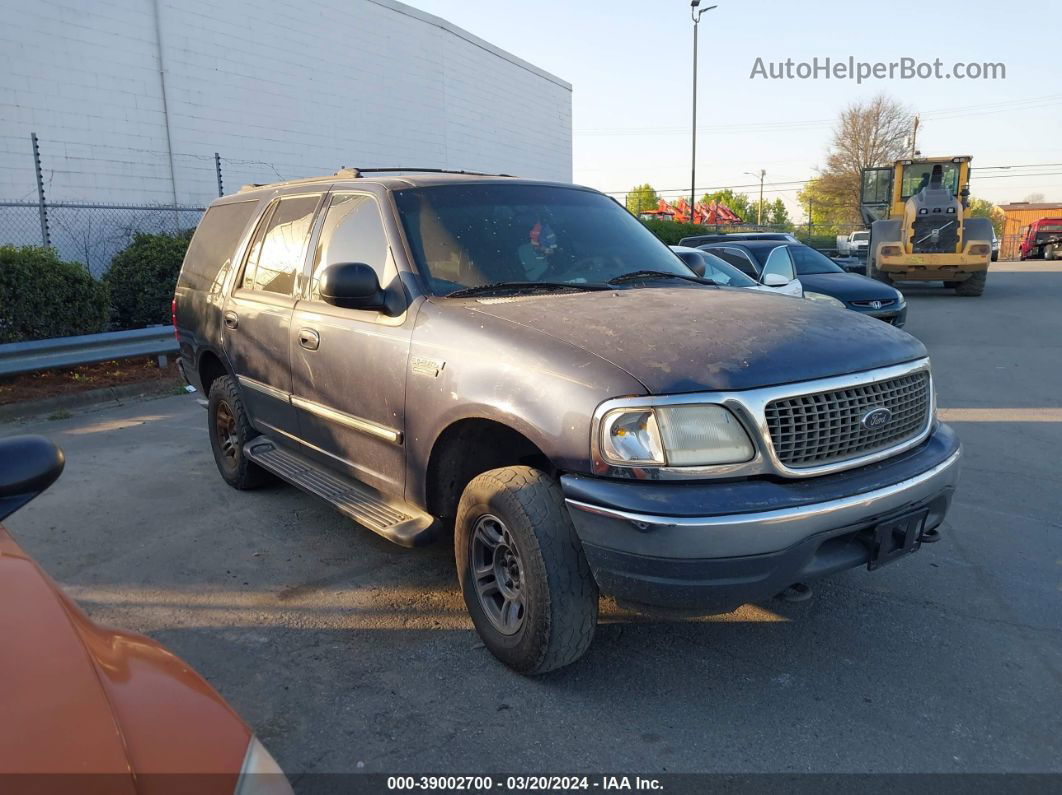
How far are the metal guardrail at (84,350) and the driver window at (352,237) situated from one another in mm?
5724

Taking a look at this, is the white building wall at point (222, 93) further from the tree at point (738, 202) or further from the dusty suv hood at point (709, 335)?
the tree at point (738, 202)

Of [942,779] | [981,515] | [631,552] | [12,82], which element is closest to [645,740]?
[631,552]

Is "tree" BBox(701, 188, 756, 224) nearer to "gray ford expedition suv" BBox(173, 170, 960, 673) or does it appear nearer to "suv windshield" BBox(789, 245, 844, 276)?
"suv windshield" BBox(789, 245, 844, 276)

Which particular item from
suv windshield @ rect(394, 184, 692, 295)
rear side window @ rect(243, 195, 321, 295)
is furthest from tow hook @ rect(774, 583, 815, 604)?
rear side window @ rect(243, 195, 321, 295)

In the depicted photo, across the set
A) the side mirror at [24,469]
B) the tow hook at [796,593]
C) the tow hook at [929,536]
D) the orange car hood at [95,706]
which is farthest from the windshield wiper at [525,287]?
the orange car hood at [95,706]

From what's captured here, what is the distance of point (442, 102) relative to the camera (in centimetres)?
2111

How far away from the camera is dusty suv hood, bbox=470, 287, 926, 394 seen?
267cm

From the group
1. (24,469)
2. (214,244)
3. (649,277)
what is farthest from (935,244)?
(24,469)

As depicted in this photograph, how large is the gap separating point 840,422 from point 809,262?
11229mm

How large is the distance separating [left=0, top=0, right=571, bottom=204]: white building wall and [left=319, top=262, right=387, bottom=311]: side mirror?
10675mm

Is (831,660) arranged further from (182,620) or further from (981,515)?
(182,620)

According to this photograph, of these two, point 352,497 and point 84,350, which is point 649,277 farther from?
point 84,350

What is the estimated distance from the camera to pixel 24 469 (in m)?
1.88

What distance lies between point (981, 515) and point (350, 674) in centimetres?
382
